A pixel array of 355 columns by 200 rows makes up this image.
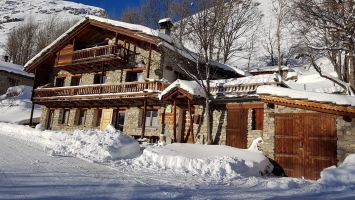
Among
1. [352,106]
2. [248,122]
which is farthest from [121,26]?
[352,106]

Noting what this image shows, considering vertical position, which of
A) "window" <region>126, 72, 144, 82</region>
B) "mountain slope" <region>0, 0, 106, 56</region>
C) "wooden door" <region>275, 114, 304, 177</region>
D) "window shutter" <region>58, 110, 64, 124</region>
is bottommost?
"wooden door" <region>275, 114, 304, 177</region>

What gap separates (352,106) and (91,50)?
57.9ft

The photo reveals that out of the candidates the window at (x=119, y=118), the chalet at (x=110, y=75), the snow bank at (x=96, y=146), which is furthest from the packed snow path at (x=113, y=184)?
the window at (x=119, y=118)

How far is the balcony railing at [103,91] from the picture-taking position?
18.9 m

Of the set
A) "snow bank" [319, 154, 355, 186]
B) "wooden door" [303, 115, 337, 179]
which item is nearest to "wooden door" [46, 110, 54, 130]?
"wooden door" [303, 115, 337, 179]

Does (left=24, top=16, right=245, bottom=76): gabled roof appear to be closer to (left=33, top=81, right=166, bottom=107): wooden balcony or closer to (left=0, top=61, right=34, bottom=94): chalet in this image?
(left=33, top=81, right=166, bottom=107): wooden balcony

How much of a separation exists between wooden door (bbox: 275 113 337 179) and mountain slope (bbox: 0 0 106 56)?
81783 mm

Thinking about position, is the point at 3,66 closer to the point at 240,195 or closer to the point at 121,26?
the point at 121,26

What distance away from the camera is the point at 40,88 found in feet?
83.8

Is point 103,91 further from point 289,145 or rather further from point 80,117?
point 289,145

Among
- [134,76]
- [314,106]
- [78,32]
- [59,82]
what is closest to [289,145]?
[314,106]

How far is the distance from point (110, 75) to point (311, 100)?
15.2m

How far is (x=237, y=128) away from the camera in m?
16.4

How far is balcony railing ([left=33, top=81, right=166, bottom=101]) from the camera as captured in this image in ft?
61.9
